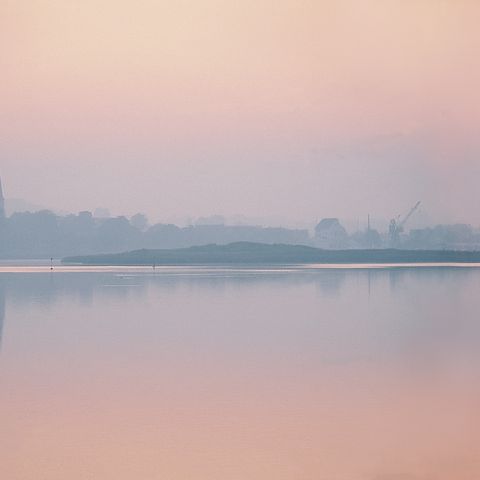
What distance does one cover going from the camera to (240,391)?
11.8ft

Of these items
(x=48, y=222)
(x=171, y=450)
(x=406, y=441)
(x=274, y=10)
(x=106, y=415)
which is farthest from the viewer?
(x=48, y=222)

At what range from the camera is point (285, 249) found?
11.6 metres

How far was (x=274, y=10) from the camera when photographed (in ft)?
23.0

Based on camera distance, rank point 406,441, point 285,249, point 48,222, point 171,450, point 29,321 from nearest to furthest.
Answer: point 171,450 < point 406,441 < point 29,321 < point 48,222 < point 285,249

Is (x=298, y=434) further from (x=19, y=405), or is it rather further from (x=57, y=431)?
(x=19, y=405)

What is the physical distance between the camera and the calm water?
2762 mm

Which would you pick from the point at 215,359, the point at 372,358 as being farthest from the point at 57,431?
the point at 372,358

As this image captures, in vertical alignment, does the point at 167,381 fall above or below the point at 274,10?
below

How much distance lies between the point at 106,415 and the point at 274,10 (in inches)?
172

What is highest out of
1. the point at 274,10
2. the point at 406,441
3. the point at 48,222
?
the point at 274,10

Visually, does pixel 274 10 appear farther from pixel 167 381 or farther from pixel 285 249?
pixel 285 249

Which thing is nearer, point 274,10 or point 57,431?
point 57,431

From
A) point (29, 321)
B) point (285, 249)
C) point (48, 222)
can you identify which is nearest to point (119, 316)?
point (29, 321)

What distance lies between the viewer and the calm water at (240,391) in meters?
2.76
